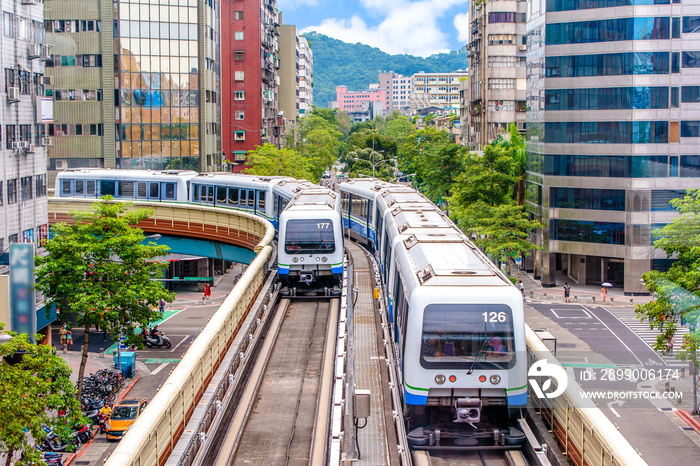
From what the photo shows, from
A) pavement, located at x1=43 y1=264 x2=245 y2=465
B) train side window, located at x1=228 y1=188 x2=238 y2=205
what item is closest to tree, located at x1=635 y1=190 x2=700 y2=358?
pavement, located at x1=43 y1=264 x2=245 y2=465

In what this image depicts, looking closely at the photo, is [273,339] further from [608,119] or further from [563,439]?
[608,119]

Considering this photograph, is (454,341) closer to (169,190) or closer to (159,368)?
(159,368)

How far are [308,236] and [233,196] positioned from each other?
698 inches

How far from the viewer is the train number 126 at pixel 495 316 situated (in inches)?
603

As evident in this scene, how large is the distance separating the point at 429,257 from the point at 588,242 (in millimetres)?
40956

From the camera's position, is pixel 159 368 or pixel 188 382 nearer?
pixel 188 382

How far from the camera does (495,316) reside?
1534 centimetres

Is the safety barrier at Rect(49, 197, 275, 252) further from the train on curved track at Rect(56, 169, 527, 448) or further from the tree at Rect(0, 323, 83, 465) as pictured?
the tree at Rect(0, 323, 83, 465)

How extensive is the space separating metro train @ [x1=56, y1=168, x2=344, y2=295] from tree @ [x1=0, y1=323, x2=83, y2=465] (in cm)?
1024

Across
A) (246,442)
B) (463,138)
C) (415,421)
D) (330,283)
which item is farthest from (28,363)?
(463,138)

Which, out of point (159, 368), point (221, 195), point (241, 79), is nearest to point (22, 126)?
point (221, 195)

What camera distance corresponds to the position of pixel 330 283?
30734 millimetres

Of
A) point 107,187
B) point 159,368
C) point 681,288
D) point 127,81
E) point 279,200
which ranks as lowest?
point 159,368

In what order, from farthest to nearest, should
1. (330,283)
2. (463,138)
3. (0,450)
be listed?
(463,138) → (330,283) → (0,450)
